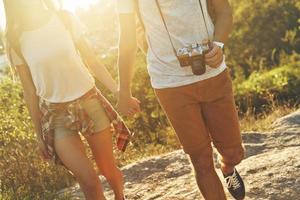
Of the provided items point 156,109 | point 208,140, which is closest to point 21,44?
point 208,140

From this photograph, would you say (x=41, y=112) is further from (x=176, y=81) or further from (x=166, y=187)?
(x=166, y=187)

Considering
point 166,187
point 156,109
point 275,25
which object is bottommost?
point 275,25

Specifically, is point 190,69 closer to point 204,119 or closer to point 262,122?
point 204,119

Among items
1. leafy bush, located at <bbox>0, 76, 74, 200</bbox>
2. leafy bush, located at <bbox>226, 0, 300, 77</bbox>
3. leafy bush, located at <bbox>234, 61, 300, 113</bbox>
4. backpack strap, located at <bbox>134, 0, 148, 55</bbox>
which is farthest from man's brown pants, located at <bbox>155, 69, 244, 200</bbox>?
leafy bush, located at <bbox>226, 0, 300, 77</bbox>

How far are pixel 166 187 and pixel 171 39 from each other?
236 centimetres

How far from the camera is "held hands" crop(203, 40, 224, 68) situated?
123 inches

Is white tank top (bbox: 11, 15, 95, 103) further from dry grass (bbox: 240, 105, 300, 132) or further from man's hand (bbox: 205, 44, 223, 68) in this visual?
dry grass (bbox: 240, 105, 300, 132)

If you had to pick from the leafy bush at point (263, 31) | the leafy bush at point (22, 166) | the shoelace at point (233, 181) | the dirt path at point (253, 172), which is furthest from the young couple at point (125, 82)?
the leafy bush at point (263, 31)

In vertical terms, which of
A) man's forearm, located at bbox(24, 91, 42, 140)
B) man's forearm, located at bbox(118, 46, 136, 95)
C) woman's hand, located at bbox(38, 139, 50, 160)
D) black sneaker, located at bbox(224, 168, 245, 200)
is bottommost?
black sneaker, located at bbox(224, 168, 245, 200)

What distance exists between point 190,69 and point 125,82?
39 centimetres

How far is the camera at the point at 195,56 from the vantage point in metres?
3.13

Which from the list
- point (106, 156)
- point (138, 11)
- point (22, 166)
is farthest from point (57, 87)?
point (22, 166)

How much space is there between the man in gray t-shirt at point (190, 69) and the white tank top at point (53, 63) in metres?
0.45

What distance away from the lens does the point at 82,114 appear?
12.2 ft
